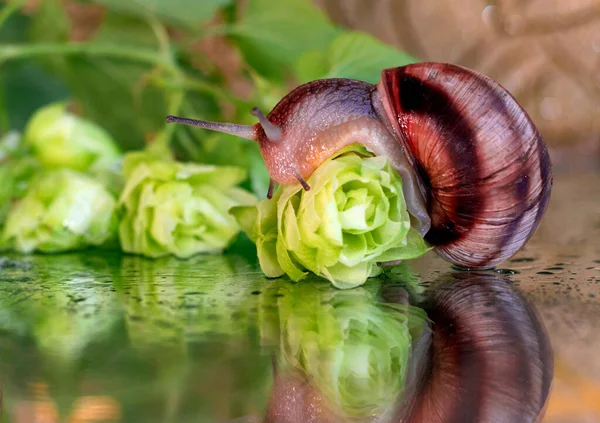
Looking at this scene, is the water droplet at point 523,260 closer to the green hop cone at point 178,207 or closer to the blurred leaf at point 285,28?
the green hop cone at point 178,207

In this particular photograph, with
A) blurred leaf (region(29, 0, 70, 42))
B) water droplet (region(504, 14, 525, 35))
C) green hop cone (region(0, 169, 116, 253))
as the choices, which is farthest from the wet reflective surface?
water droplet (region(504, 14, 525, 35))

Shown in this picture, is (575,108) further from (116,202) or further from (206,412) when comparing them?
(206,412)

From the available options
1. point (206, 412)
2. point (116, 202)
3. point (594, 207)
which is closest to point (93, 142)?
point (116, 202)

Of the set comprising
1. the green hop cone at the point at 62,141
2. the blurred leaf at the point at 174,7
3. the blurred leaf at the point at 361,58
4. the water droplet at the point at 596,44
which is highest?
the water droplet at the point at 596,44

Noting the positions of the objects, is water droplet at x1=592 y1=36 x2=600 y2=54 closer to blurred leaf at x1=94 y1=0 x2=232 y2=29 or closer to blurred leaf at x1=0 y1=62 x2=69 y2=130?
blurred leaf at x1=94 y1=0 x2=232 y2=29

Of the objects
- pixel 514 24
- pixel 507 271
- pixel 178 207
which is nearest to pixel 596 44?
pixel 514 24

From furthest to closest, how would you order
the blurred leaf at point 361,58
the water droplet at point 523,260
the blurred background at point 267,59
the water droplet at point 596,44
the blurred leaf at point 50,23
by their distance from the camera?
the water droplet at point 596,44 < the blurred leaf at point 50,23 < the blurred background at point 267,59 < the blurred leaf at point 361,58 < the water droplet at point 523,260

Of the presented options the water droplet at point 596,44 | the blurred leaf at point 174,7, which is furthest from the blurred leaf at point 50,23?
the water droplet at point 596,44
